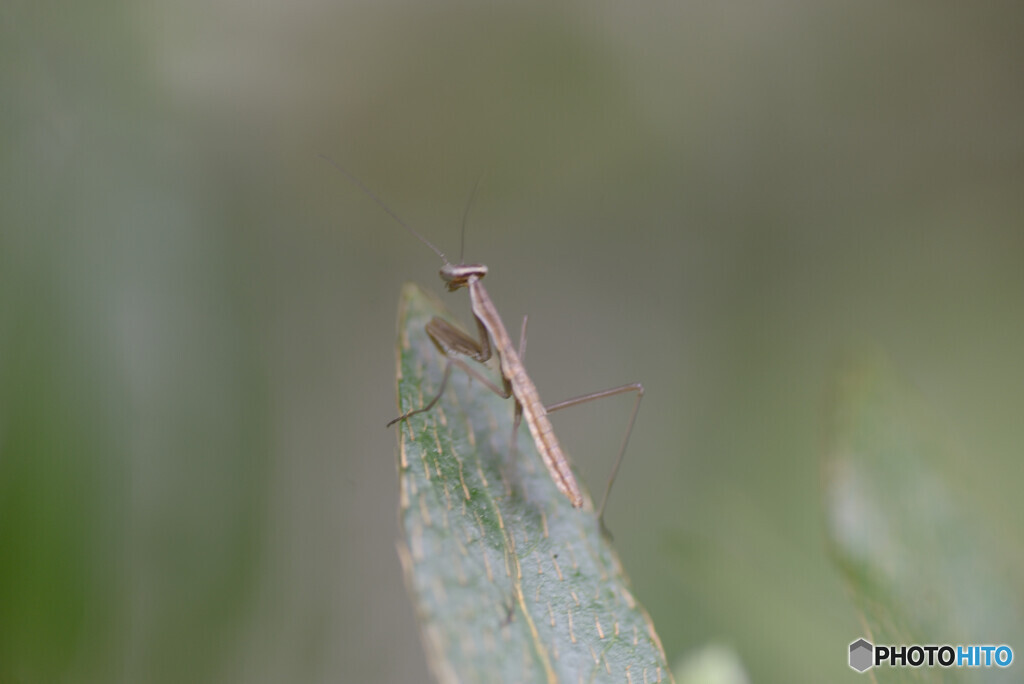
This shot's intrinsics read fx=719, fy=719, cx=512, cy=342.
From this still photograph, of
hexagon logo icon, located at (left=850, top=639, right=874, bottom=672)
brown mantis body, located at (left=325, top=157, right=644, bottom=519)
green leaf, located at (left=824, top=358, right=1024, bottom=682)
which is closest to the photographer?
green leaf, located at (left=824, top=358, right=1024, bottom=682)

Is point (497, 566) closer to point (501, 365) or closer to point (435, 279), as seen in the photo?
point (501, 365)

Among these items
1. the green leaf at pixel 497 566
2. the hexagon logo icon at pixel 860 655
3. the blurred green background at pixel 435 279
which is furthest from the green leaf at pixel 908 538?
the blurred green background at pixel 435 279

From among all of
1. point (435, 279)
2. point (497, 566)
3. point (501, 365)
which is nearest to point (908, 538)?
point (497, 566)

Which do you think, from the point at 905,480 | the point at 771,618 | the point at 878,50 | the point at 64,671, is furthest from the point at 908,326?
the point at 64,671

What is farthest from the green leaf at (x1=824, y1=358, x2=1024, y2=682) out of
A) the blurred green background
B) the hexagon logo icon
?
the blurred green background

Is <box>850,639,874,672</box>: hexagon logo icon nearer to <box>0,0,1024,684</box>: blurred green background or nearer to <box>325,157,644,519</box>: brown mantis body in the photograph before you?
<box>0,0,1024,684</box>: blurred green background

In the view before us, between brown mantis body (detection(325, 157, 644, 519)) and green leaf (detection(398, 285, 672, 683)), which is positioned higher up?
brown mantis body (detection(325, 157, 644, 519))
